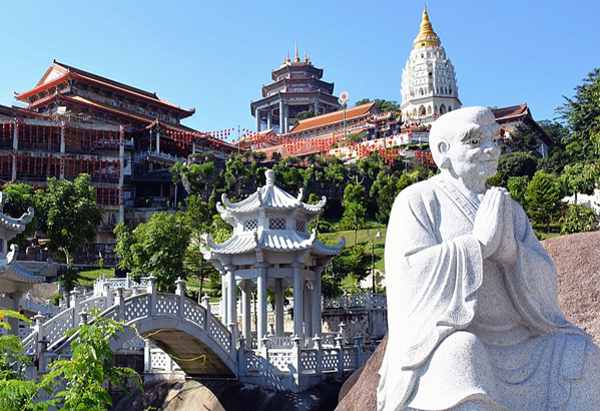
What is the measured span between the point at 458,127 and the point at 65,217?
1169 inches

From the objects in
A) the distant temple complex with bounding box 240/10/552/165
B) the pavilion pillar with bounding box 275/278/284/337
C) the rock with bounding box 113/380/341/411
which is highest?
the distant temple complex with bounding box 240/10/552/165

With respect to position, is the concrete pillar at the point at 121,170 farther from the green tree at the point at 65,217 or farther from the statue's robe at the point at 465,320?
the statue's robe at the point at 465,320

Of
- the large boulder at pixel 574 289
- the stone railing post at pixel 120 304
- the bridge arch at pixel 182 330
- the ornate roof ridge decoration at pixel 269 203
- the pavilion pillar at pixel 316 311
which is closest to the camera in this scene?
the large boulder at pixel 574 289

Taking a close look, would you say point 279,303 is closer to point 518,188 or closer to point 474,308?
point 474,308

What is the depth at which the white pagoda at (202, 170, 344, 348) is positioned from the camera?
1770 centimetres

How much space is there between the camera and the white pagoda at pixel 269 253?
17.7 meters

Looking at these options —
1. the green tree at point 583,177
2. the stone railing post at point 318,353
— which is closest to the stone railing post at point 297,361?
the stone railing post at point 318,353

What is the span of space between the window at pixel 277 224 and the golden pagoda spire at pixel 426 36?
57381 mm

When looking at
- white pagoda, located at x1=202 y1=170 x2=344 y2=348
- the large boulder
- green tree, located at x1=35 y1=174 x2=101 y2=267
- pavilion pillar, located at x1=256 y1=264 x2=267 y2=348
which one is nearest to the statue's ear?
the large boulder

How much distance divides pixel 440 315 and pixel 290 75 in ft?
277

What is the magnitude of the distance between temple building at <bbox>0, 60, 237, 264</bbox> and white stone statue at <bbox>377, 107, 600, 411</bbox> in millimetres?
37374

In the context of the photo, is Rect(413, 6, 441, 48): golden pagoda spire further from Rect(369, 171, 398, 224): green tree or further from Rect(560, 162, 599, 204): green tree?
Rect(560, 162, 599, 204): green tree

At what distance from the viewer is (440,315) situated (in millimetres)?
4625

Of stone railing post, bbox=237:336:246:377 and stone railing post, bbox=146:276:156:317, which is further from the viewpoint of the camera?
stone railing post, bbox=237:336:246:377
